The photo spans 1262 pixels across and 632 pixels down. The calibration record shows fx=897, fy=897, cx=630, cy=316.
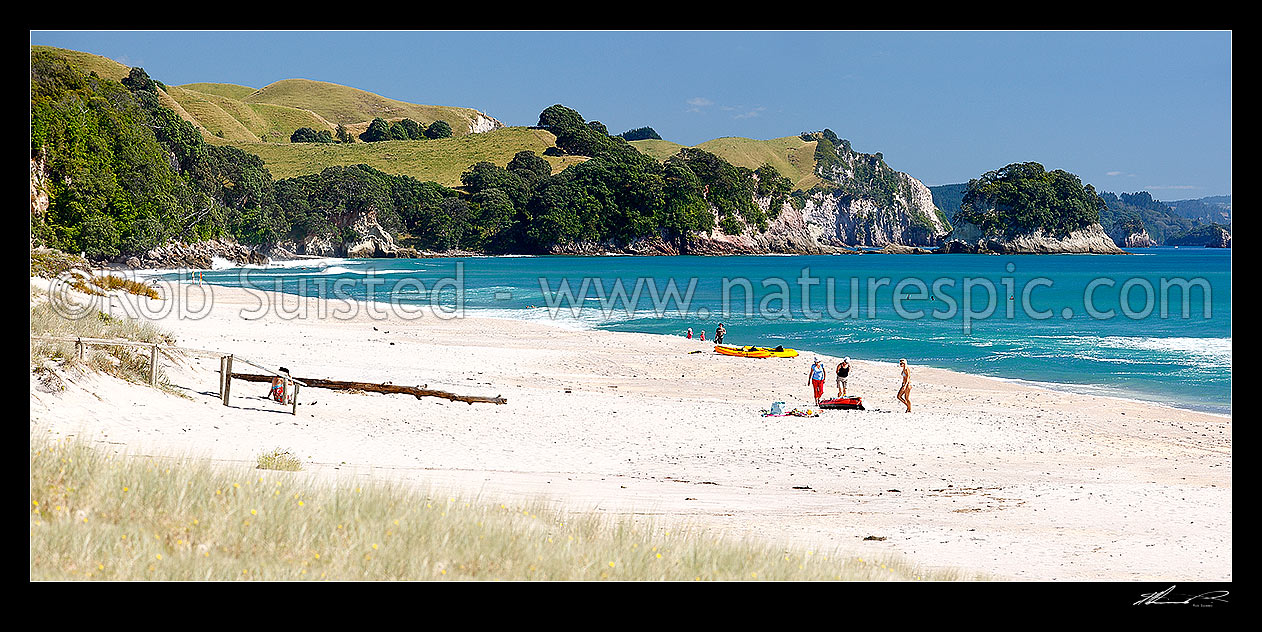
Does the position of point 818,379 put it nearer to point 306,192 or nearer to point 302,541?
point 302,541

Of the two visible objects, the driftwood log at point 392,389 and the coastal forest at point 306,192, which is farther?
the coastal forest at point 306,192

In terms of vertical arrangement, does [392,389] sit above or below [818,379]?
above

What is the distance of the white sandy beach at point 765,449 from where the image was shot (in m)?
8.94

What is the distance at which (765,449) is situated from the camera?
47.0ft

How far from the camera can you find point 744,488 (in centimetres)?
1106

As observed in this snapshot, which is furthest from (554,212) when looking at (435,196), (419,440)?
(419,440)

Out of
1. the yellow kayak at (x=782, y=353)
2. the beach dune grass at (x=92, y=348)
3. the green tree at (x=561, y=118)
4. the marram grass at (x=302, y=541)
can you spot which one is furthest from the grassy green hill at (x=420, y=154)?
the marram grass at (x=302, y=541)
